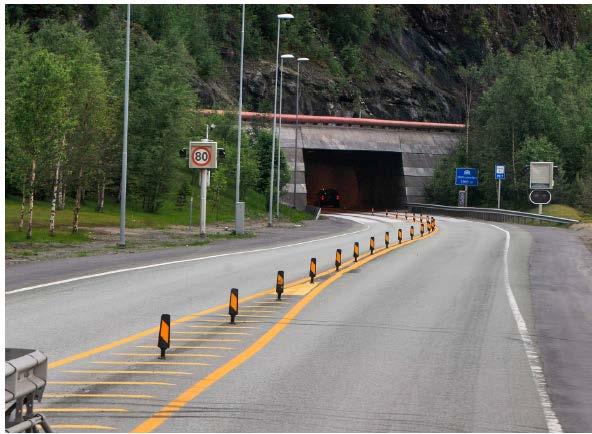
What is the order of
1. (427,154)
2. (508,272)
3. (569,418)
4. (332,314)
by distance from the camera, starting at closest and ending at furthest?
(569,418), (332,314), (508,272), (427,154)

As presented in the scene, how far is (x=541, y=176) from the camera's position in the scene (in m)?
76.0

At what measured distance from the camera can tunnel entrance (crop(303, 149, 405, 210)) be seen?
339 ft

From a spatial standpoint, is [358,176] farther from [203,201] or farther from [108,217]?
[203,201]

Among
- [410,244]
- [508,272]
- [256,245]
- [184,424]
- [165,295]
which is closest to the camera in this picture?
[184,424]

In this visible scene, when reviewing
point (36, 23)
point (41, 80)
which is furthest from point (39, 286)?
point (36, 23)

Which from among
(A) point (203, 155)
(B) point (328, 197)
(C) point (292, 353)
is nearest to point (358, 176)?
(B) point (328, 197)

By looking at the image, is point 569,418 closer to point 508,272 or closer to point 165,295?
point 165,295

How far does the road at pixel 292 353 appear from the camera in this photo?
10.1 m

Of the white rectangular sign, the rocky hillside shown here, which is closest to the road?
the white rectangular sign

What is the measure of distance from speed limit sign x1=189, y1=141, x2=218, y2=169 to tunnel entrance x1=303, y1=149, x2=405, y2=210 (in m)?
51.5

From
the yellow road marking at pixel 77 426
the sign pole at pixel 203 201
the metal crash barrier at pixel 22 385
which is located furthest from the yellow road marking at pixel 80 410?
the sign pole at pixel 203 201

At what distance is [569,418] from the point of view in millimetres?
10328

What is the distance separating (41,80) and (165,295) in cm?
2418

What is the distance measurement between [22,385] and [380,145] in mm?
93405
